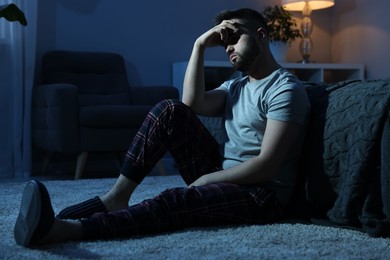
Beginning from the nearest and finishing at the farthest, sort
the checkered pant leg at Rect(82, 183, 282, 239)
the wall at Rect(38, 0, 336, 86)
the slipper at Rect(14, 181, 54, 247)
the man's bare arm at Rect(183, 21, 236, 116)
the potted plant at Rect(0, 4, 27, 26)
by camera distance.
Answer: the slipper at Rect(14, 181, 54, 247)
the checkered pant leg at Rect(82, 183, 282, 239)
the man's bare arm at Rect(183, 21, 236, 116)
the potted plant at Rect(0, 4, 27, 26)
the wall at Rect(38, 0, 336, 86)

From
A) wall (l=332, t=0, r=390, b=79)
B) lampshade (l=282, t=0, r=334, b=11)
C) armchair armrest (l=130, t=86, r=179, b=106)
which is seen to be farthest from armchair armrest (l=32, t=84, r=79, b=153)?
wall (l=332, t=0, r=390, b=79)

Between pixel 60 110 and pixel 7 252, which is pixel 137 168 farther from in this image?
pixel 60 110

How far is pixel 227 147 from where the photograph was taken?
1606mm

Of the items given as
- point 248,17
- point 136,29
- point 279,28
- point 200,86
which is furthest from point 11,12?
point 279,28

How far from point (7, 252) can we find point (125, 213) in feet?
0.96

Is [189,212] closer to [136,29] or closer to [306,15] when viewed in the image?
[136,29]

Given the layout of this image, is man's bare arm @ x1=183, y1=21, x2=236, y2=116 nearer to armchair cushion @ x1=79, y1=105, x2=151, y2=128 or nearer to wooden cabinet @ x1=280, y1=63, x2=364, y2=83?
armchair cushion @ x1=79, y1=105, x2=151, y2=128

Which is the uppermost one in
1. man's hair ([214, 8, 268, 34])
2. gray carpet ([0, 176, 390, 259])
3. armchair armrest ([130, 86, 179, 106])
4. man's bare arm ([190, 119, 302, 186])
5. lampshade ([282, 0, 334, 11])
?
lampshade ([282, 0, 334, 11])

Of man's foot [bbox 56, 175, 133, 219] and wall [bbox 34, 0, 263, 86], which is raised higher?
wall [bbox 34, 0, 263, 86]

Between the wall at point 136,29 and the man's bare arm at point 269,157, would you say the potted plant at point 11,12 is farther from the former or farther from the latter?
the man's bare arm at point 269,157

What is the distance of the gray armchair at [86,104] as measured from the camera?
3.01 metres

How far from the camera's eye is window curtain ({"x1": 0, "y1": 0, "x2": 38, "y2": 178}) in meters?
3.45

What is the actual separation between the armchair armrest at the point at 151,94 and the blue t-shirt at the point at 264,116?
192 cm

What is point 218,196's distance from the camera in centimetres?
145
